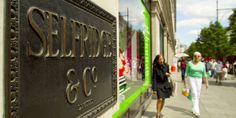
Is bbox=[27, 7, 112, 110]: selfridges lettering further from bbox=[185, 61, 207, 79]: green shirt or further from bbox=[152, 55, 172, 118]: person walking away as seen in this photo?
bbox=[185, 61, 207, 79]: green shirt

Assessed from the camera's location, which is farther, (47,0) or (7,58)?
(47,0)

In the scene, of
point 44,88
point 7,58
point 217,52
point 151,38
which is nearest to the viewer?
point 7,58

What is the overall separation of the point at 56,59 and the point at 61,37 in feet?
0.50

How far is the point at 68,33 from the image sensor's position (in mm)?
2219

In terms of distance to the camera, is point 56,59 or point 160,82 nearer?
point 56,59

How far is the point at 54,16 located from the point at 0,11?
17.9 inches

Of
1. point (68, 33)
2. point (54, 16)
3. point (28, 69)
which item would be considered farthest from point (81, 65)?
point (28, 69)

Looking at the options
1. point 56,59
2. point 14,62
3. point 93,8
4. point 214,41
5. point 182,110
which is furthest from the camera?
point 214,41

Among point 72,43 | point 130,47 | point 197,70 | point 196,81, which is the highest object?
point 130,47

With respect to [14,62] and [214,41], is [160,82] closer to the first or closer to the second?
[14,62]

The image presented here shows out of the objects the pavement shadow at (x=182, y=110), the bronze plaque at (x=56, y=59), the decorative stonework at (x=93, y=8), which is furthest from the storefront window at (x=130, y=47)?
the bronze plaque at (x=56, y=59)

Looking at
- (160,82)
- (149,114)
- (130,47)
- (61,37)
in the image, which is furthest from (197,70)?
(61,37)

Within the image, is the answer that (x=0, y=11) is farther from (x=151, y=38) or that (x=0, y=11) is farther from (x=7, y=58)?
(x=151, y=38)

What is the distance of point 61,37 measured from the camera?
2.10 meters
